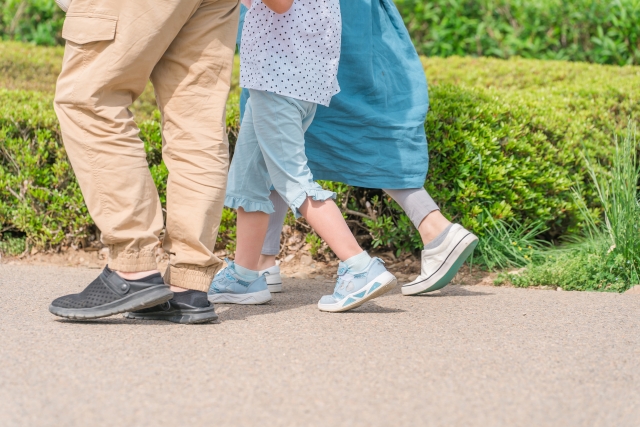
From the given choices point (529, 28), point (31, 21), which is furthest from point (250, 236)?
point (31, 21)

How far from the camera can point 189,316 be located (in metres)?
3.06

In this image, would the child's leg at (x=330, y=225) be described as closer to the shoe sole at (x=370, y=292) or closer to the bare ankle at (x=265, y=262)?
the shoe sole at (x=370, y=292)

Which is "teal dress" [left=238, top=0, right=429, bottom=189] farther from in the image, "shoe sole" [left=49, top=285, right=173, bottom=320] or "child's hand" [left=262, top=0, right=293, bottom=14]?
"shoe sole" [left=49, top=285, right=173, bottom=320]

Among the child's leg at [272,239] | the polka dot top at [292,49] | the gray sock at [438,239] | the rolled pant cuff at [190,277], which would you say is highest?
the polka dot top at [292,49]

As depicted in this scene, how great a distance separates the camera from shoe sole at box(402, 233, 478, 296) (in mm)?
3623

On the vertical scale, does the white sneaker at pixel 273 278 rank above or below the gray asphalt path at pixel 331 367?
below

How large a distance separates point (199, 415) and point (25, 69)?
18.2 feet

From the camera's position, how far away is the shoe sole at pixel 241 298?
11.9 ft

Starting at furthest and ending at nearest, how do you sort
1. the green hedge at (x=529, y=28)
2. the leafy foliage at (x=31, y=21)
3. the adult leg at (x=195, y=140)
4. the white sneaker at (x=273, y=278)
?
the leafy foliage at (x=31, y=21) < the green hedge at (x=529, y=28) < the white sneaker at (x=273, y=278) < the adult leg at (x=195, y=140)

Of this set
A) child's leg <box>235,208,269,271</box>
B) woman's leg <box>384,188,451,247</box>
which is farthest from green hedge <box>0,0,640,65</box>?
child's leg <box>235,208,269,271</box>

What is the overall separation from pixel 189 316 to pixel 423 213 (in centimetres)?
124

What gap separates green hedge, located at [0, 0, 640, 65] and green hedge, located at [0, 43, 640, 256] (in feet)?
10.9

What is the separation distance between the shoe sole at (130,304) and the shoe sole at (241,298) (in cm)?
67

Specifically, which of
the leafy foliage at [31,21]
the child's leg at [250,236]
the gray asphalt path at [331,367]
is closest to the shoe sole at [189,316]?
the gray asphalt path at [331,367]
